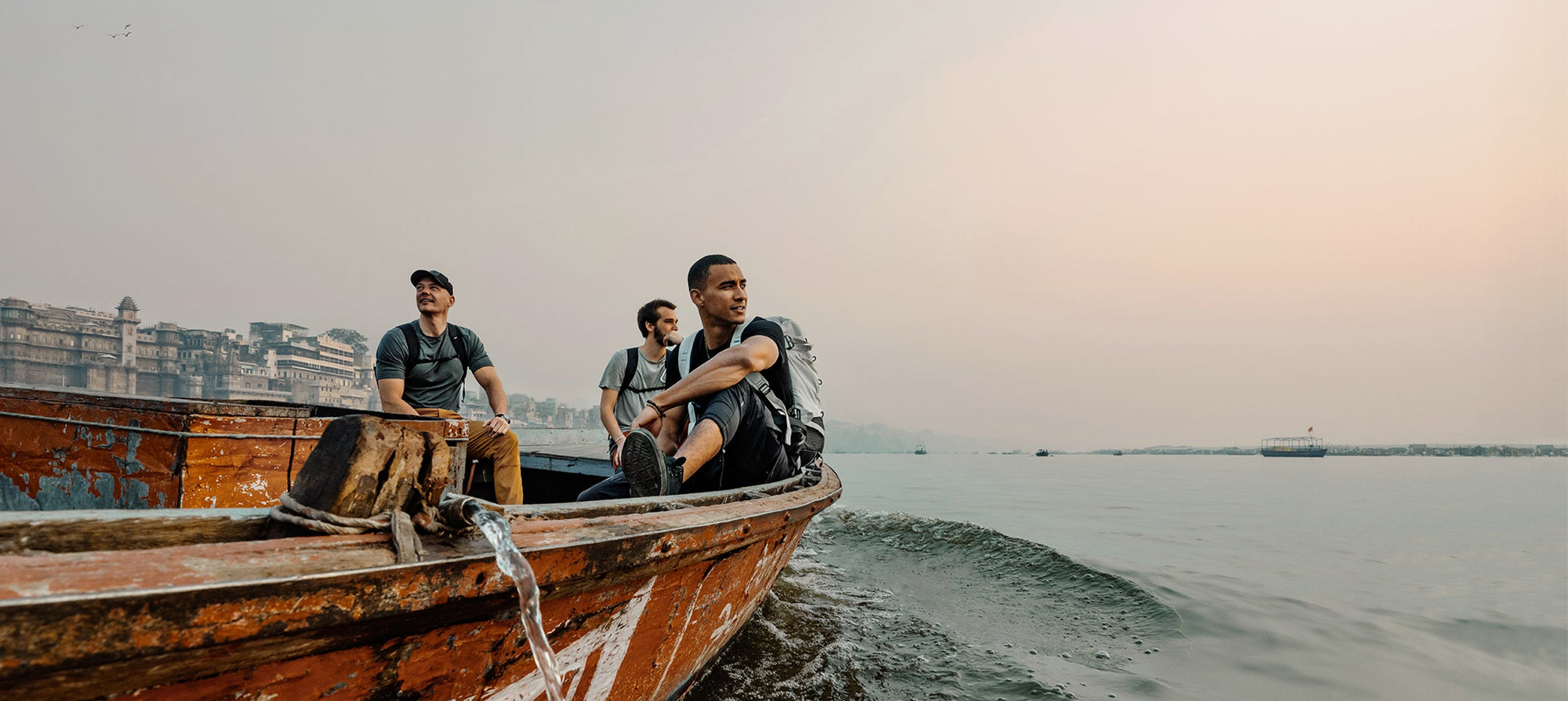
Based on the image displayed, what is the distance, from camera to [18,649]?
0.74 meters

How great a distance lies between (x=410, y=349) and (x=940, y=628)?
13.6 ft

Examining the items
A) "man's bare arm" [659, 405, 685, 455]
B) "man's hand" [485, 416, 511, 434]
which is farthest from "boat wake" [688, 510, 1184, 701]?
"man's hand" [485, 416, 511, 434]

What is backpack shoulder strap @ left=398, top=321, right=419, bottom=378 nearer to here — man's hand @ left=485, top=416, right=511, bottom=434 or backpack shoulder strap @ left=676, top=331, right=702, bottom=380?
man's hand @ left=485, top=416, right=511, bottom=434

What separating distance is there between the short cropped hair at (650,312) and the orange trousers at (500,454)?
5.67 ft

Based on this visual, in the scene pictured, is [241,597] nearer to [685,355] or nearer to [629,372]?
[685,355]

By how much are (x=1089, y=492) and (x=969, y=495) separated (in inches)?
171

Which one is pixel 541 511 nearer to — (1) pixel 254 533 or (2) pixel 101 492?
(1) pixel 254 533

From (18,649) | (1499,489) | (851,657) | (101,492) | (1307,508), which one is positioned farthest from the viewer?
(1499,489)

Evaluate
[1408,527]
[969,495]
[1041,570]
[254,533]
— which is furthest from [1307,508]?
[254,533]

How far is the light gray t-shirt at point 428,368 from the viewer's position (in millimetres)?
4215

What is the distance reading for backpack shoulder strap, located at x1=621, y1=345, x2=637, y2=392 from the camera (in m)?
5.55

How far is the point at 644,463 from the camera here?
239 centimetres

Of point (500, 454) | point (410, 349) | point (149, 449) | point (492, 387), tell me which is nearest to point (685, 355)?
point (500, 454)

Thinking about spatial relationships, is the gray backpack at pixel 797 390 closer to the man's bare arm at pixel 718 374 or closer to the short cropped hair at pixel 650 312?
the man's bare arm at pixel 718 374
